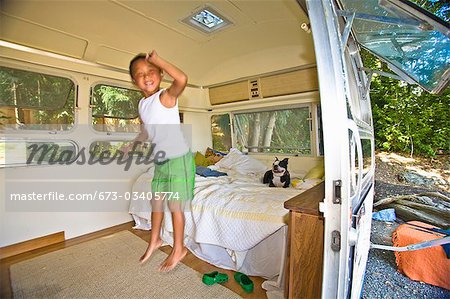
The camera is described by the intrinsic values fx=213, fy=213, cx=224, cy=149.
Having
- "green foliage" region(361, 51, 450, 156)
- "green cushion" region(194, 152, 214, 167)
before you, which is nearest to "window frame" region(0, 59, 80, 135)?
"green cushion" region(194, 152, 214, 167)

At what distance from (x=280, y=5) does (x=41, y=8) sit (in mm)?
1955

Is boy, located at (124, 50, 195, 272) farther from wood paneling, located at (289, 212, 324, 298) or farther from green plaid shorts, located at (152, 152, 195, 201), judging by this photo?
wood paneling, located at (289, 212, 324, 298)

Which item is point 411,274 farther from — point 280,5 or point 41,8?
point 41,8

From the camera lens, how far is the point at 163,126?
0.90m

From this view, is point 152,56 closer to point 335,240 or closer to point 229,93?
point 335,240

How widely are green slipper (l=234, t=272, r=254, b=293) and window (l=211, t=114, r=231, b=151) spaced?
8.30 feet

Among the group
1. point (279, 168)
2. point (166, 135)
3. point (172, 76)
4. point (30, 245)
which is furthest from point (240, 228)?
point (30, 245)

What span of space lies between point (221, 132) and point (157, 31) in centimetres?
219

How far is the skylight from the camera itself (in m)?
1.97

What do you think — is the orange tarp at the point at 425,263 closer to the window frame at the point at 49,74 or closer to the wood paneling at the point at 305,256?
the wood paneling at the point at 305,256

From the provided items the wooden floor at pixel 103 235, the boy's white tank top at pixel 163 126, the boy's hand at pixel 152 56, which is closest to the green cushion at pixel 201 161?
the wooden floor at pixel 103 235

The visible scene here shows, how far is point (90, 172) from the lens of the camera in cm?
272

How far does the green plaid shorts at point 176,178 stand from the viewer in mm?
913

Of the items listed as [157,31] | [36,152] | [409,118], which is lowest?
[36,152]
